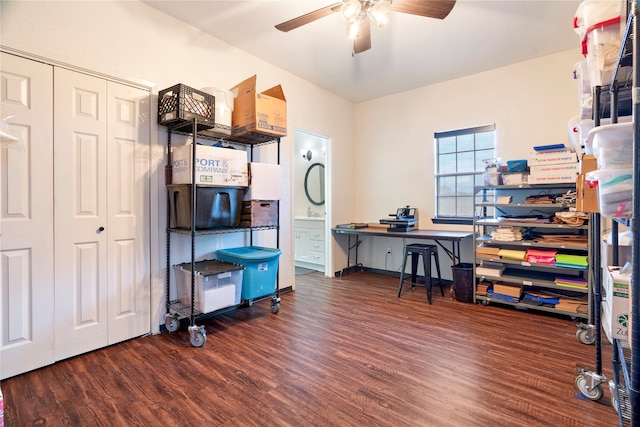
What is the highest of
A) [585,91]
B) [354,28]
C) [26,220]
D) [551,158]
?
[354,28]

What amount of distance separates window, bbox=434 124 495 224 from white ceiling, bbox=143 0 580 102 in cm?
83

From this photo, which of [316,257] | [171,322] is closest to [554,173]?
[316,257]

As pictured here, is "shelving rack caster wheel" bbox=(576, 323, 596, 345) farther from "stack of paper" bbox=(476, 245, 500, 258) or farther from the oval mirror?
the oval mirror

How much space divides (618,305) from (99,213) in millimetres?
3261

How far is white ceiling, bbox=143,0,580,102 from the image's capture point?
273 centimetres

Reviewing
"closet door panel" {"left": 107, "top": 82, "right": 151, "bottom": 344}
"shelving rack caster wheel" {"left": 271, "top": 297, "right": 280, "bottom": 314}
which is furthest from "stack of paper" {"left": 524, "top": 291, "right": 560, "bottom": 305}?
"closet door panel" {"left": 107, "top": 82, "right": 151, "bottom": 344}

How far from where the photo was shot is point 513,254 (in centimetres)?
330

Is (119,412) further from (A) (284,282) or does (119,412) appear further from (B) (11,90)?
(A) (284,282)

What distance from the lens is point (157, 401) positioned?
5.89 feet

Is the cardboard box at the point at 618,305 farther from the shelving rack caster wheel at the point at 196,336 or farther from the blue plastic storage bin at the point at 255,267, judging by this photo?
the shelving rack caster wheel at the point at 196,336

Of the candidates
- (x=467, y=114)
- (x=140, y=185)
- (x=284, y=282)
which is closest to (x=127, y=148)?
(x=140, y=185)

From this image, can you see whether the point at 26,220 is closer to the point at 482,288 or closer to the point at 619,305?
the point at 619,305

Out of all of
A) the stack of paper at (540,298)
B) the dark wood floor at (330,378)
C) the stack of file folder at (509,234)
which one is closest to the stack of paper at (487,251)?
the stack of file folder at (509,234)

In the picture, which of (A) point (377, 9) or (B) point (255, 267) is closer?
(A) point (377, 9)
